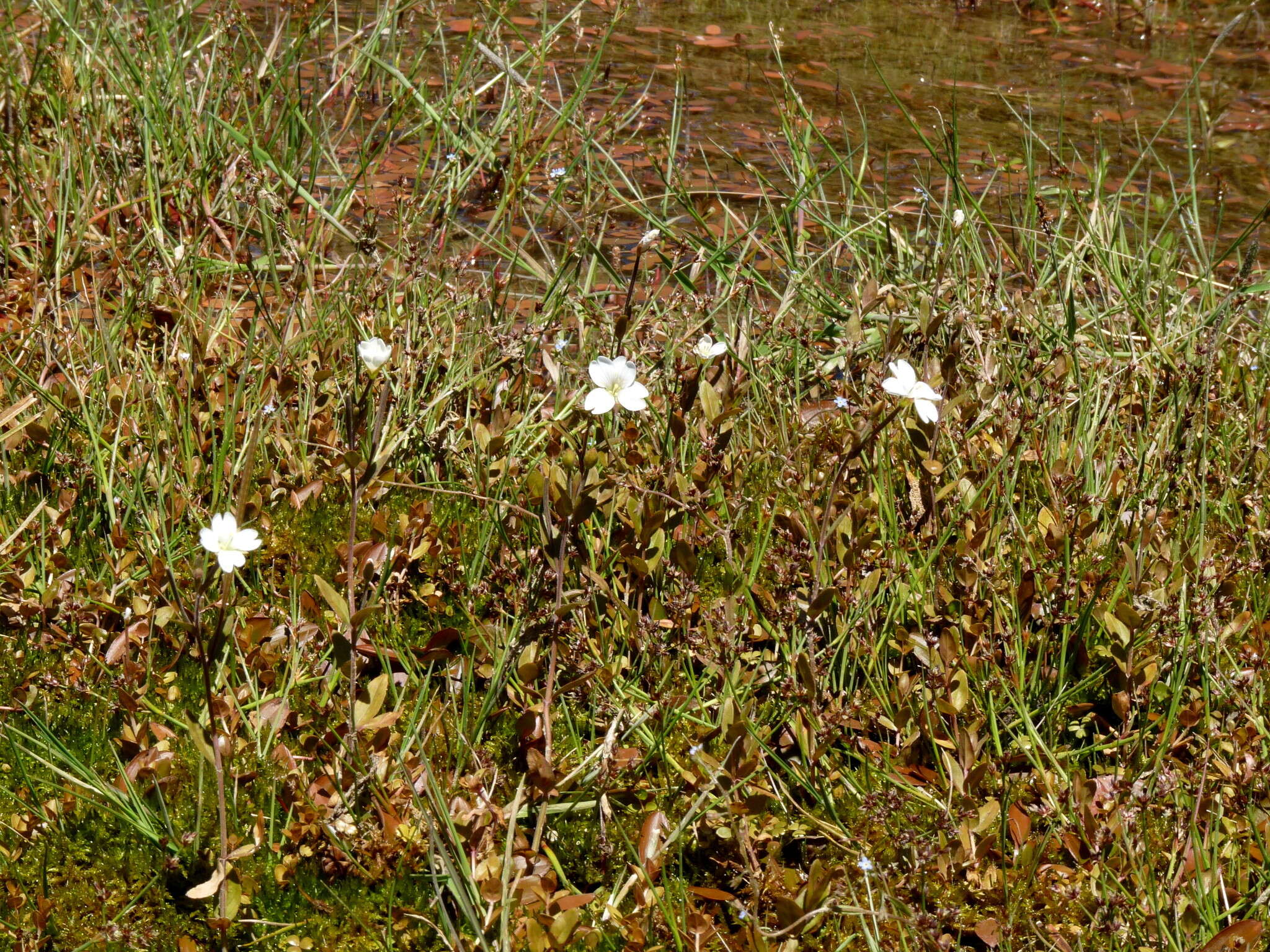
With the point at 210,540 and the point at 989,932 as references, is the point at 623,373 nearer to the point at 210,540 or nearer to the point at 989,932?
the point at 210,540

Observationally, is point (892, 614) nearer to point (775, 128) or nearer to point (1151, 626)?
point (1151, 626)

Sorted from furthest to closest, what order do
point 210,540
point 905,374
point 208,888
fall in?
point 905,374 < point 208,888 < point 210,540

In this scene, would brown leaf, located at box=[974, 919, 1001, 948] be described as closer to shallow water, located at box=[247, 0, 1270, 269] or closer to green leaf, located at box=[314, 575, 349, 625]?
green leaf, located at box=[314, 575, 349, 625]

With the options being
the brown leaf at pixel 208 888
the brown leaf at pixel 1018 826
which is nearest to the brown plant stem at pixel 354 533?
the brown leaf at pixel 208 888

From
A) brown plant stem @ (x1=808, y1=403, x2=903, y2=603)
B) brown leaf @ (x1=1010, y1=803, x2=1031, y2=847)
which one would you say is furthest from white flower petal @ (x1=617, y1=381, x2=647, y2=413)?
brown leaf @ (x1=1010, y1=803, x2=1031, y2=847)

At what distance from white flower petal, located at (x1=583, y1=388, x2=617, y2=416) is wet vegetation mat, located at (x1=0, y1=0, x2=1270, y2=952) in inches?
0.5

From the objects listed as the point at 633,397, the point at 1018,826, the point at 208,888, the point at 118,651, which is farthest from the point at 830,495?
the point at 118,651

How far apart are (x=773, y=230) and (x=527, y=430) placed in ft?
3.86

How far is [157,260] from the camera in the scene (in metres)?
3.42

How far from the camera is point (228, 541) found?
64.4 inches

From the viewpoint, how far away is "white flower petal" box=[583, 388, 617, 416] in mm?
1956

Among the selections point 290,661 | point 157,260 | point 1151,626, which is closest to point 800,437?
point 1151,626

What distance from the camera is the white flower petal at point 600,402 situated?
6.42 ft

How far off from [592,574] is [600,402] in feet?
1.18
